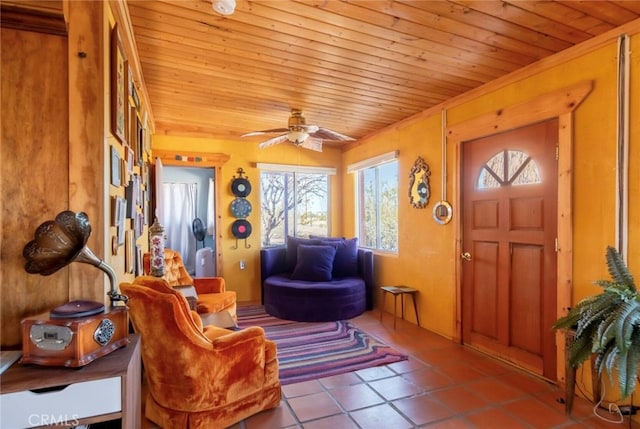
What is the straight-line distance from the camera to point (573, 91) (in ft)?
7.68

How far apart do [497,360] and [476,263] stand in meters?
0.84

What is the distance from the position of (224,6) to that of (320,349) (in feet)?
9.18

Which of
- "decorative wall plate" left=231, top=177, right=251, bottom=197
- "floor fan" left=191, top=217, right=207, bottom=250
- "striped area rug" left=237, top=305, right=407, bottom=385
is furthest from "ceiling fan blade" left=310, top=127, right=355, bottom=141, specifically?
"floor fan" left=191, top=217, right=207, bottom=250

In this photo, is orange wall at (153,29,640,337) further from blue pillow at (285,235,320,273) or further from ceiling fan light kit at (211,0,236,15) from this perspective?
ceiling fan light kit at (211,0,236,15)

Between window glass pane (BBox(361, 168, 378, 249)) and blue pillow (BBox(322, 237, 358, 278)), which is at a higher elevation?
window glass pane (BBox(361, 168, 378, 249))

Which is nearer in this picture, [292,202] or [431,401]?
[431,401]

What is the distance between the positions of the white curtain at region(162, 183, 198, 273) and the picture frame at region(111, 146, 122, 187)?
15.2 feet

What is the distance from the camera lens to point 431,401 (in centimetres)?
229

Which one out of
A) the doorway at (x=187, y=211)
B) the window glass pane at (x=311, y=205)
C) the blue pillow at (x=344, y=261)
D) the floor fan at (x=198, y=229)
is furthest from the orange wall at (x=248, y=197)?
the floor fan at (x=198, y=229)

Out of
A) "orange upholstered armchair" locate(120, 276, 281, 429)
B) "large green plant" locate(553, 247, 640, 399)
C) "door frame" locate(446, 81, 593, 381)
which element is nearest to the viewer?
"large green plant" locate(553, 247, 640, 399)

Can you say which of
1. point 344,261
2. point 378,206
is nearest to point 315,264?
point 344,261

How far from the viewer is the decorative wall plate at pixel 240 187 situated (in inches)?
190

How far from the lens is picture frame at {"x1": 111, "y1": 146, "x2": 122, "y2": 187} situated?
172cm

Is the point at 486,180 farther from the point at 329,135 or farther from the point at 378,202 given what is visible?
the point at 378,202
